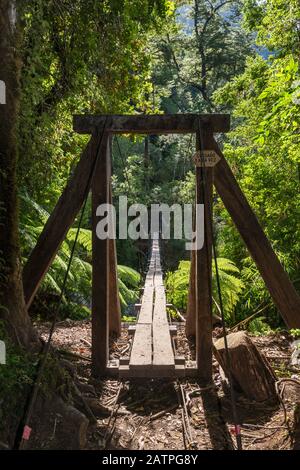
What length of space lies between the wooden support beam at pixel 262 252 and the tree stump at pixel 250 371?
1.60ft

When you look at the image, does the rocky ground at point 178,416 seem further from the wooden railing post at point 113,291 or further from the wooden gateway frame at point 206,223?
the wooden railing post at point 113,291

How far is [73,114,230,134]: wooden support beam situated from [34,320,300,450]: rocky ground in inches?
73.2

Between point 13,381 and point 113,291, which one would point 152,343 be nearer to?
point 113,291

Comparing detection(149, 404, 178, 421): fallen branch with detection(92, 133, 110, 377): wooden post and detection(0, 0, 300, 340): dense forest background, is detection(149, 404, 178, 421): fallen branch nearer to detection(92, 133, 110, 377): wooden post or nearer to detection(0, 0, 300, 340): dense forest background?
detection(92, 133, 110, 377): wooden post

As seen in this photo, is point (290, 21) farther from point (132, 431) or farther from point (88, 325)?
point (132, 431)

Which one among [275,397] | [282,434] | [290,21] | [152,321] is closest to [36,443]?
[282,434]

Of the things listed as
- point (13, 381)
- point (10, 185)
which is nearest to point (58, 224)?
point (10, 185)

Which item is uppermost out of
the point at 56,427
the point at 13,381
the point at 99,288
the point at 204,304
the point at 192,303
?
the point at 192,303

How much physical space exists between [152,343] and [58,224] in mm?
1245

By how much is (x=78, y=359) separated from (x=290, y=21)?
228 inches

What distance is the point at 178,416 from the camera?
290cm

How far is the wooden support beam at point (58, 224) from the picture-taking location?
3.31m

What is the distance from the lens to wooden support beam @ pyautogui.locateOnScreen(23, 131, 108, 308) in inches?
130

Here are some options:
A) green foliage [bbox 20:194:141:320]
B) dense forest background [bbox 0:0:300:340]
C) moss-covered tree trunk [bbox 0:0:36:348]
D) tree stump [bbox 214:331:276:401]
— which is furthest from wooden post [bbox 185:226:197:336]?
moss-covered tree trunk [bbox 0:0:36:348]
